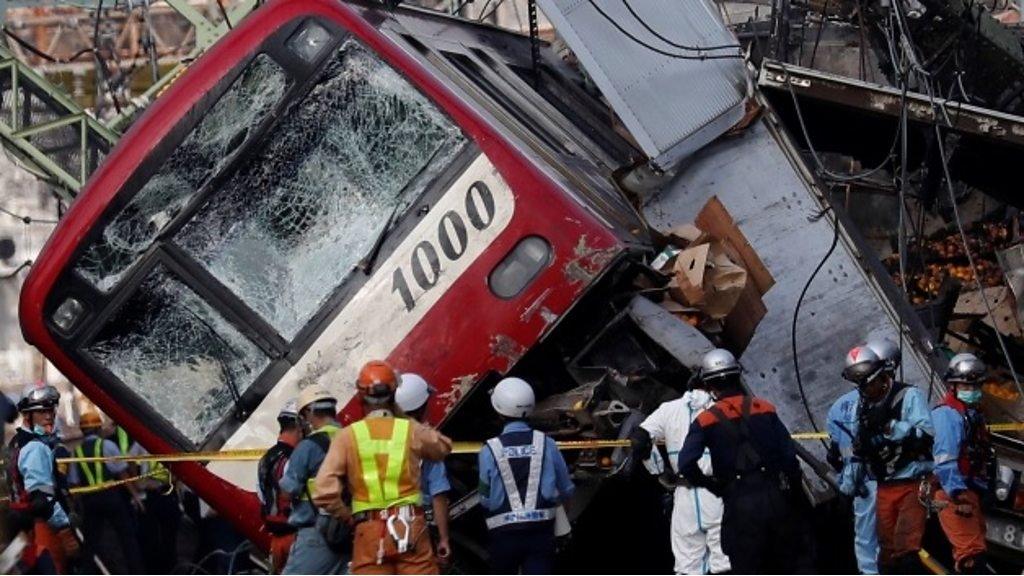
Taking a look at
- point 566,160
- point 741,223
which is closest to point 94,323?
point 566,160

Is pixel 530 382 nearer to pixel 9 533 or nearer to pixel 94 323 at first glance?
pixel 94 323

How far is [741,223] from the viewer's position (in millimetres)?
11992

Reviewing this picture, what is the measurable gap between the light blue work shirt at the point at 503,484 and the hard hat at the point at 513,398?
6 centimetres

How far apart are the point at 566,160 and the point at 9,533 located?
373 cm

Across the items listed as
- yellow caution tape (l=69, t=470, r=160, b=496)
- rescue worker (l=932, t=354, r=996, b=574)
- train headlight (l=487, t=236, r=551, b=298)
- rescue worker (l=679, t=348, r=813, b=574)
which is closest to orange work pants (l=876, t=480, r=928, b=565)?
rescue worker (l=932, t=354, r=996, b=574)

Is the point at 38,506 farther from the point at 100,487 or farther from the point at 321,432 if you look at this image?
the point at 100,487

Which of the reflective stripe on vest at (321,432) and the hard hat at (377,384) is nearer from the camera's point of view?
the hard hat at (377,384)

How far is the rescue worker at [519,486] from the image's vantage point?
9.41 meters

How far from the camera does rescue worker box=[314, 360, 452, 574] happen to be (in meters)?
8.40

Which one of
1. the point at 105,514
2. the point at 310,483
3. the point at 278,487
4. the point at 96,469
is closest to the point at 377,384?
the point at 310,483

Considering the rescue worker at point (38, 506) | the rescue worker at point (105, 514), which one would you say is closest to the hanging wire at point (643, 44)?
the rescue worker at point (38, 506)

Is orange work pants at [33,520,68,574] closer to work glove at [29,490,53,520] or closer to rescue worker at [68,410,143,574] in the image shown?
work glove at [29,490,53,520]

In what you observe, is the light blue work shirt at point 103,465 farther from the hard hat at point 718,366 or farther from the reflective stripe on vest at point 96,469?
the hard hat at point 718,366

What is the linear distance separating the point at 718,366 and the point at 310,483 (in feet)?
6.83
